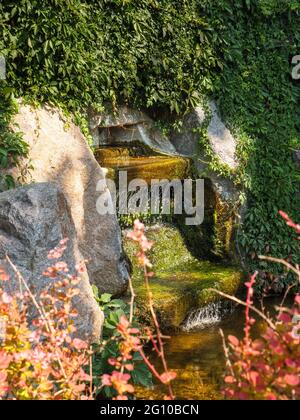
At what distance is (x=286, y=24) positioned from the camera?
9.78m

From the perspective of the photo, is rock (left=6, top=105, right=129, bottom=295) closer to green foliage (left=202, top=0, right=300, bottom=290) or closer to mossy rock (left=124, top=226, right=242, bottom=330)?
mossy rock (left=124, top=226, right=242, bottom=330)

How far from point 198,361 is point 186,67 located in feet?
14.8

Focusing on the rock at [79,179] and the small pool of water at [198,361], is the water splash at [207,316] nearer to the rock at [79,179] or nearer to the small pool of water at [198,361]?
the small pool of water at [198,361]

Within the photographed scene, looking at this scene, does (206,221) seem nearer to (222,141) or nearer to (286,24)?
(222,141)

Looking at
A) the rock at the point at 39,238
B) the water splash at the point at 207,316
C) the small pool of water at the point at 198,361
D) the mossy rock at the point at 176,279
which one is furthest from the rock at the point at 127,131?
the rock at the point at 39,238

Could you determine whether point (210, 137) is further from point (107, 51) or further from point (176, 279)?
point (176, 279)

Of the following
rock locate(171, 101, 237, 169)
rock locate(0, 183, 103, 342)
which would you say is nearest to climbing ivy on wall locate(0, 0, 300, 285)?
rock locate(171, 101, 237, 169)

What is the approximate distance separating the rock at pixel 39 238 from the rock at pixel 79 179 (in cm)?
166

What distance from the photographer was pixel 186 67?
28.6ft

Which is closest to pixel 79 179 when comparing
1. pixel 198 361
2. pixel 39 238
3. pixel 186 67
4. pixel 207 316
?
pixel 39 238

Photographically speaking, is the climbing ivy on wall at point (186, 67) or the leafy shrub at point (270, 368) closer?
the leafy shrub at point (270, 368)

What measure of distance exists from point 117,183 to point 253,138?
8.15 feet

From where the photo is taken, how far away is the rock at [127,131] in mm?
8133
